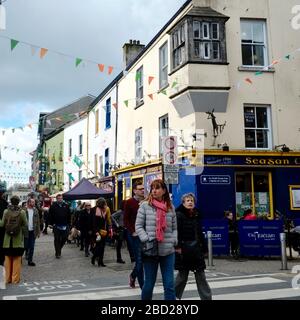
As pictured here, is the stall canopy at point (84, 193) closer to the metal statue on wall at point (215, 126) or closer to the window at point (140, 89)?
the window at point (140, 89)

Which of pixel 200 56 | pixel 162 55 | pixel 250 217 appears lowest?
pixel 250 217

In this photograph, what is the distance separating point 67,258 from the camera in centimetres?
1339

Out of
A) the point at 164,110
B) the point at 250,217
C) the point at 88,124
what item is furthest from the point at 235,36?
the point at 88,124

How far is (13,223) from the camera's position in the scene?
9.00m

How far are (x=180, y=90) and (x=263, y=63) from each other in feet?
11.3

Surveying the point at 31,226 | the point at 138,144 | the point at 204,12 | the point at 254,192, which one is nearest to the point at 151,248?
the point at 31,226

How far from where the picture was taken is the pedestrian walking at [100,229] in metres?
11.3

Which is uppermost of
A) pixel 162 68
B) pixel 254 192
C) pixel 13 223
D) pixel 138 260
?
pixel 162 68

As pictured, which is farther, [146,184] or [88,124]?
[88,124]

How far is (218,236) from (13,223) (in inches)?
256

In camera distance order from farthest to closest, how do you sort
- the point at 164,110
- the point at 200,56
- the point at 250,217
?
1. the point at 164,110
2. the point at 200,56
3. the point at 250,217

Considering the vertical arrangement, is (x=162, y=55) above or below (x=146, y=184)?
above

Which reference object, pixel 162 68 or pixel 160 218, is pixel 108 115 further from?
pixel 160 218
